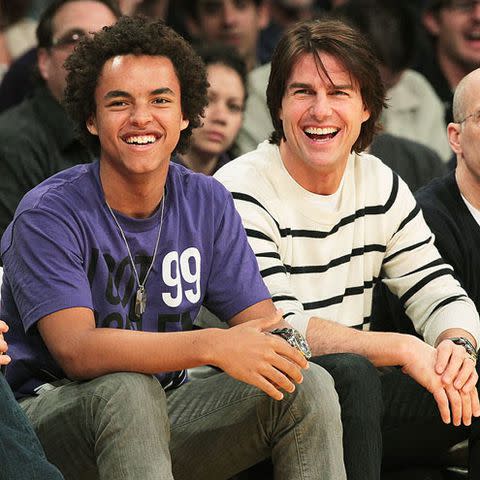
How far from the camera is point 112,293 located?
8.52 feet

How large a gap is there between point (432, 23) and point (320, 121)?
2.57 m

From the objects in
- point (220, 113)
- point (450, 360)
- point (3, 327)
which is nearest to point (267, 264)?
point (450, 360)

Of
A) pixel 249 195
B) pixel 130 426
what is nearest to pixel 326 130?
pixel 249 195

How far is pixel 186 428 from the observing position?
101 inches

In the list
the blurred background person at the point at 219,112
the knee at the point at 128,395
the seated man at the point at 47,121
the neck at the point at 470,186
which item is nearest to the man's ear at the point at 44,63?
the seated man at the point at 47,121

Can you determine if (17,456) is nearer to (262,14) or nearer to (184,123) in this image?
(184,123)

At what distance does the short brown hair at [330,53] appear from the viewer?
9.81ft

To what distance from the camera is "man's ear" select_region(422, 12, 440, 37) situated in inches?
211

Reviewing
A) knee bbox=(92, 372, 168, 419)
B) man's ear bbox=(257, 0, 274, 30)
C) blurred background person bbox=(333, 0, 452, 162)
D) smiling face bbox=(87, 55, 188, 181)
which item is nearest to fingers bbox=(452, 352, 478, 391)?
knee bbox=(92, 372, 168, 419)

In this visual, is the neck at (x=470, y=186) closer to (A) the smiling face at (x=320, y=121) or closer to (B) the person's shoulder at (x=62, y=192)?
(A) the smiling face at (x=320, y=121)

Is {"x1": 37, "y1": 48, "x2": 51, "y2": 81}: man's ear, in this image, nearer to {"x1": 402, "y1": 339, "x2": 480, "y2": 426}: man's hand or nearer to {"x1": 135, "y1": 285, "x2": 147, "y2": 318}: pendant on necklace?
{"x1": 135, "y1": 285, "x2": 147, "y2": 318}: pendant on necklace

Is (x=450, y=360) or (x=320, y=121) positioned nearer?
(x=450, y=360)

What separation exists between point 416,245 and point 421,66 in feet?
8.29

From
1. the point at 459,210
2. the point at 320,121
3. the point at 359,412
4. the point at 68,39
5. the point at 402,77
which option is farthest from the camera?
the point at 402,77
